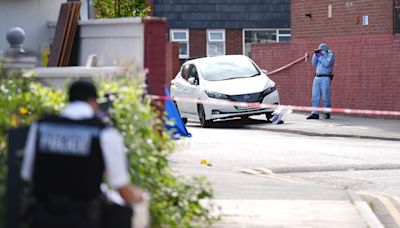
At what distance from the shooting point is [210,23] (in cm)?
4341

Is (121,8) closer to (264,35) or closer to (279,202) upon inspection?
(264,35)

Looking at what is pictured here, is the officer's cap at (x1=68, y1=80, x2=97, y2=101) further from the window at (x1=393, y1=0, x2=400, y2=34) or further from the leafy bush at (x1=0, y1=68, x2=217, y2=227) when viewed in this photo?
the window at (x1=393, y1=0, x2=400, y2=34)

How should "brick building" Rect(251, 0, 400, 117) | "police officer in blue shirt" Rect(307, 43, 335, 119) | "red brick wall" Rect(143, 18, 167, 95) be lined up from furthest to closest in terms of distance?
"brick building" Rect(251, 0, 400, 117)
"police officer in blue shirt" Rect(307, 43, 335, 119)
"red brick wall" Rect(143, 18, 167, 95)

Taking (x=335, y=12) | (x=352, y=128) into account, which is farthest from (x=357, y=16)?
(x=352, y=128)

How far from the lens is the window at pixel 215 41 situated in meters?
43.4

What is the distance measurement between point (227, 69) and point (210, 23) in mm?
17838

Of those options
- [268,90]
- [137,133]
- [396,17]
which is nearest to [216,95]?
[268,90]

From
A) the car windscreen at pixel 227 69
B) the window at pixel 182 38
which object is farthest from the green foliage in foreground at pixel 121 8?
the window at pixel 182 38

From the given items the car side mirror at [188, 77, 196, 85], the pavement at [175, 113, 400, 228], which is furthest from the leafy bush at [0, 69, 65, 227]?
the car side mirror at [188, 77, 196, 85]

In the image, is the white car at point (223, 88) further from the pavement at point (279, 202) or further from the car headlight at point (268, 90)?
the pavement at point (279, 202)

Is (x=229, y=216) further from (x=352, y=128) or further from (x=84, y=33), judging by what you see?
(x=352, y=128)

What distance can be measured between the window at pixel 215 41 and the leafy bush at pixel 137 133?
3428 cm

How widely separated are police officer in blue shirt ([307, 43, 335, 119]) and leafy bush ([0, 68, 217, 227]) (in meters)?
17.4

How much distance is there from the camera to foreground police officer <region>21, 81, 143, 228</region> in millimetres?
6250
